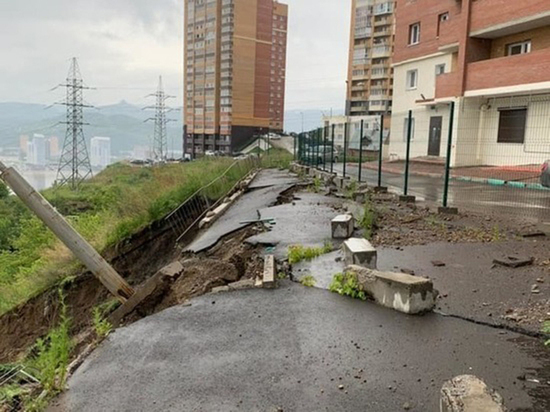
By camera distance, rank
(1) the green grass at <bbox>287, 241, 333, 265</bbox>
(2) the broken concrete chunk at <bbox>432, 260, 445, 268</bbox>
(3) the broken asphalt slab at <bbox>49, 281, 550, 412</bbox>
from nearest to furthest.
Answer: (3) the broken asphalt slab at <bbox>49, 281, 550, 412</bbox> → (2) the broken concrete chunk at <bbox>432, 260, 445, 268</bbox> → (1) the green grass at <bbox>287, 241, 333, 265</bbox>

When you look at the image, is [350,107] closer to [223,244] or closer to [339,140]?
[339,140]

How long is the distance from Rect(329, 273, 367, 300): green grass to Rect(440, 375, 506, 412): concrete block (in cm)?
235

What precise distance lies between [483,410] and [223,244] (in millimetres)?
6848

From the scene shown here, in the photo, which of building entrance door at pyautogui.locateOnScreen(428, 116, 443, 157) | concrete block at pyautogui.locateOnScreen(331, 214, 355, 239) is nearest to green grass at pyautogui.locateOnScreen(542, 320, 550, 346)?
concrete block at pyautogui.locateOnScreen(331, 214, 355, 239)

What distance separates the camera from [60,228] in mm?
7695

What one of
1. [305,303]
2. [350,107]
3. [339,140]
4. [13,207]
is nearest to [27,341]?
[305,303]

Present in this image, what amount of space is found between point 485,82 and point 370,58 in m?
53.0

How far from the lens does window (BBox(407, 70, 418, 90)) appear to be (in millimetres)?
30125

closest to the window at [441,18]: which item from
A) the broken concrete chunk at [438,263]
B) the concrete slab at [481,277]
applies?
the concrete slab at [481,277]

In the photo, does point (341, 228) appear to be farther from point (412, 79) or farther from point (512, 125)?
point (412, 79)

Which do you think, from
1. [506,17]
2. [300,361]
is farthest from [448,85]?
[300,361]

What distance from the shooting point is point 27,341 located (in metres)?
8.96

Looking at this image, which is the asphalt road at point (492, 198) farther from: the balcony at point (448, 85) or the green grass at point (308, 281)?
the balcony at point (448, 85)

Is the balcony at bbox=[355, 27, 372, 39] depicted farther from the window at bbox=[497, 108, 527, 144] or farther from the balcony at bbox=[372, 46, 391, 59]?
the window at bbox=[497, 108, 527, 144]
